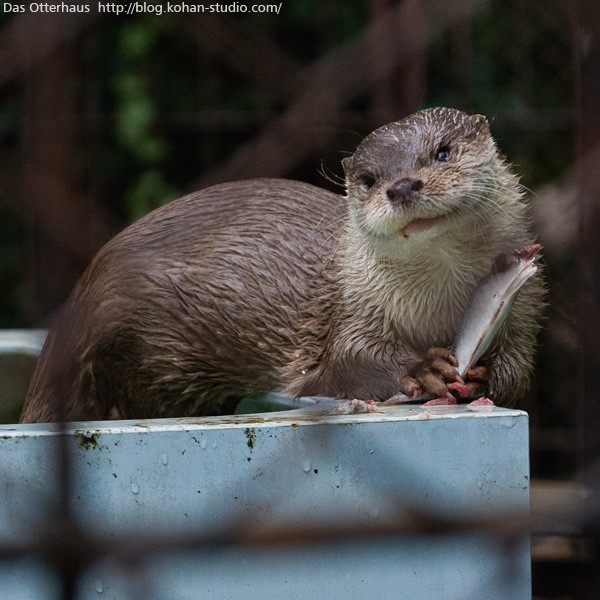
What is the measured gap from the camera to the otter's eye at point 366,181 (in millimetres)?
2174

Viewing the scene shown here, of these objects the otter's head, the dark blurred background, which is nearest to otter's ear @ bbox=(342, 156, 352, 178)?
the otter's head

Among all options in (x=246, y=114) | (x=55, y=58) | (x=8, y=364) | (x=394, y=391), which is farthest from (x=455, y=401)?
(x=246, y=114)

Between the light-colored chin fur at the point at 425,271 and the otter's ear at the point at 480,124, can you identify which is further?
the otter's ear at the point at 480,124

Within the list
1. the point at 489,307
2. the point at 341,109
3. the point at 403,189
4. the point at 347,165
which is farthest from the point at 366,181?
the point at 341,109

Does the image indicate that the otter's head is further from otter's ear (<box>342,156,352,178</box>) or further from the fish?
the fish

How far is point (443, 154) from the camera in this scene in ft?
6.98

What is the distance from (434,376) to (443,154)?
1.39 feet

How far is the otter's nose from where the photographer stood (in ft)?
6.44

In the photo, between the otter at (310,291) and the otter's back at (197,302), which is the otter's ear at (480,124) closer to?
the otter at (310,291)

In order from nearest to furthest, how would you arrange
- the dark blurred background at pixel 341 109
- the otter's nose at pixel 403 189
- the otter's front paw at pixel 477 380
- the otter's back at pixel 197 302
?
the otter's nose at pixel 403 189 < the otter's front paw at pixel 477 380 < the otter's back at pixel 197 302 < the dark blurred background at pixel 341 109

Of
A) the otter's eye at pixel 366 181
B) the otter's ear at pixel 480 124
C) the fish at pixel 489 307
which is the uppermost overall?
the otter's ear at pixel 480 124

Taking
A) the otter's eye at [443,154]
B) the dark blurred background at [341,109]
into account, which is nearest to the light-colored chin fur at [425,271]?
the otter's eye at [443,154]

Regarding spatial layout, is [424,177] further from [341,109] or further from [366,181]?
[341,109]

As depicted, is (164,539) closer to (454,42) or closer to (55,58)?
(55,58)
